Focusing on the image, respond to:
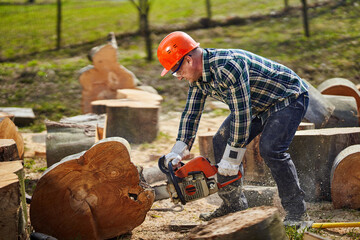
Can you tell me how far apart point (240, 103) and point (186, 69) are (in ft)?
1.55

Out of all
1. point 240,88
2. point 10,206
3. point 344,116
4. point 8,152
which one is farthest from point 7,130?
point 344,116

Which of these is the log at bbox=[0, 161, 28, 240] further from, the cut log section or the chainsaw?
the cut log section

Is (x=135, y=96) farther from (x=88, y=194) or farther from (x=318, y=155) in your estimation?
(x=88, y=194)

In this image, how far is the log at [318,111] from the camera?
516cm

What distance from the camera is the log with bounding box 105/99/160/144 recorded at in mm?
6594

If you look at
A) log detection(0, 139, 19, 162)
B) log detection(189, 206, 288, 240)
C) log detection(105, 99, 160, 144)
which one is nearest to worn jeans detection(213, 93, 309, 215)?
log detection(189, 206, 288, 240)

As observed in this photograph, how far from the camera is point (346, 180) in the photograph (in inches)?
153

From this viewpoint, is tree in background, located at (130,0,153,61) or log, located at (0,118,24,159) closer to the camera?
log, located at (0,118,24,159)

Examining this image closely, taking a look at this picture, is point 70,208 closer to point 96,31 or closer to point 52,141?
point 52,141

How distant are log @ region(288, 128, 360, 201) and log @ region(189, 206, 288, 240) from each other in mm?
1591

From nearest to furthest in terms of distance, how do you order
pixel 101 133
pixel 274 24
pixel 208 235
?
pixel 208 235, pixel 101 133, pixel 274 24

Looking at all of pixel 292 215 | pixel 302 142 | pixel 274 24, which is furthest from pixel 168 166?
pixel 274 24

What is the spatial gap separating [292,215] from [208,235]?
1.16 meters

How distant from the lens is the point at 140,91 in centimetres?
771
